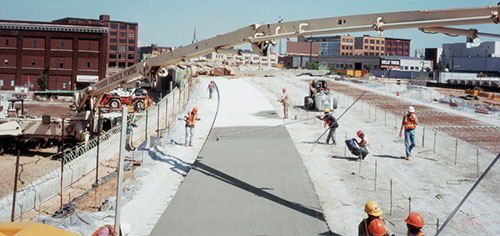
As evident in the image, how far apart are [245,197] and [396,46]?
146575 mm

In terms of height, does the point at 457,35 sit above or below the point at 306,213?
above

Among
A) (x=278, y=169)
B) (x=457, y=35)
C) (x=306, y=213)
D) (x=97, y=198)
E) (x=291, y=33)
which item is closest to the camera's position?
(x=457, y=35)

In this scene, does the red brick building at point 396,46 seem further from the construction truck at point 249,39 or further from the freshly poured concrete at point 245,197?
the freshly poured concrete at point 245,197

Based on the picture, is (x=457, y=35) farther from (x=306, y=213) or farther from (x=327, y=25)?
(x=306, y=213)

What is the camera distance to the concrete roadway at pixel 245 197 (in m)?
9.48

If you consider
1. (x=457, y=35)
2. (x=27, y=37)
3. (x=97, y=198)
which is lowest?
(x=97, y=198)

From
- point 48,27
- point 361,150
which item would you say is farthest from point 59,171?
point 48,27

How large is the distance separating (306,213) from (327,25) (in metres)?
4.44

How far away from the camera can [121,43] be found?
106 m

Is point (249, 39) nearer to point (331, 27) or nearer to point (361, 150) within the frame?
point (331, 27)

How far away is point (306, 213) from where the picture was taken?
10.3 m

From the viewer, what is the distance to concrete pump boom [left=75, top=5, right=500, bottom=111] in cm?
850

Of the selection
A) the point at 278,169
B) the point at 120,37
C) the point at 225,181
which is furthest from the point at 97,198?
the point at 120,37

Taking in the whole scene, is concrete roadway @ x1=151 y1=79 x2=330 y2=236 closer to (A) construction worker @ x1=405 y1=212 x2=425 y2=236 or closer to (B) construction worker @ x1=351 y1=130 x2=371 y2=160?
(B) construction worker @ x1=351 y1=130 x2=371 y2=160
